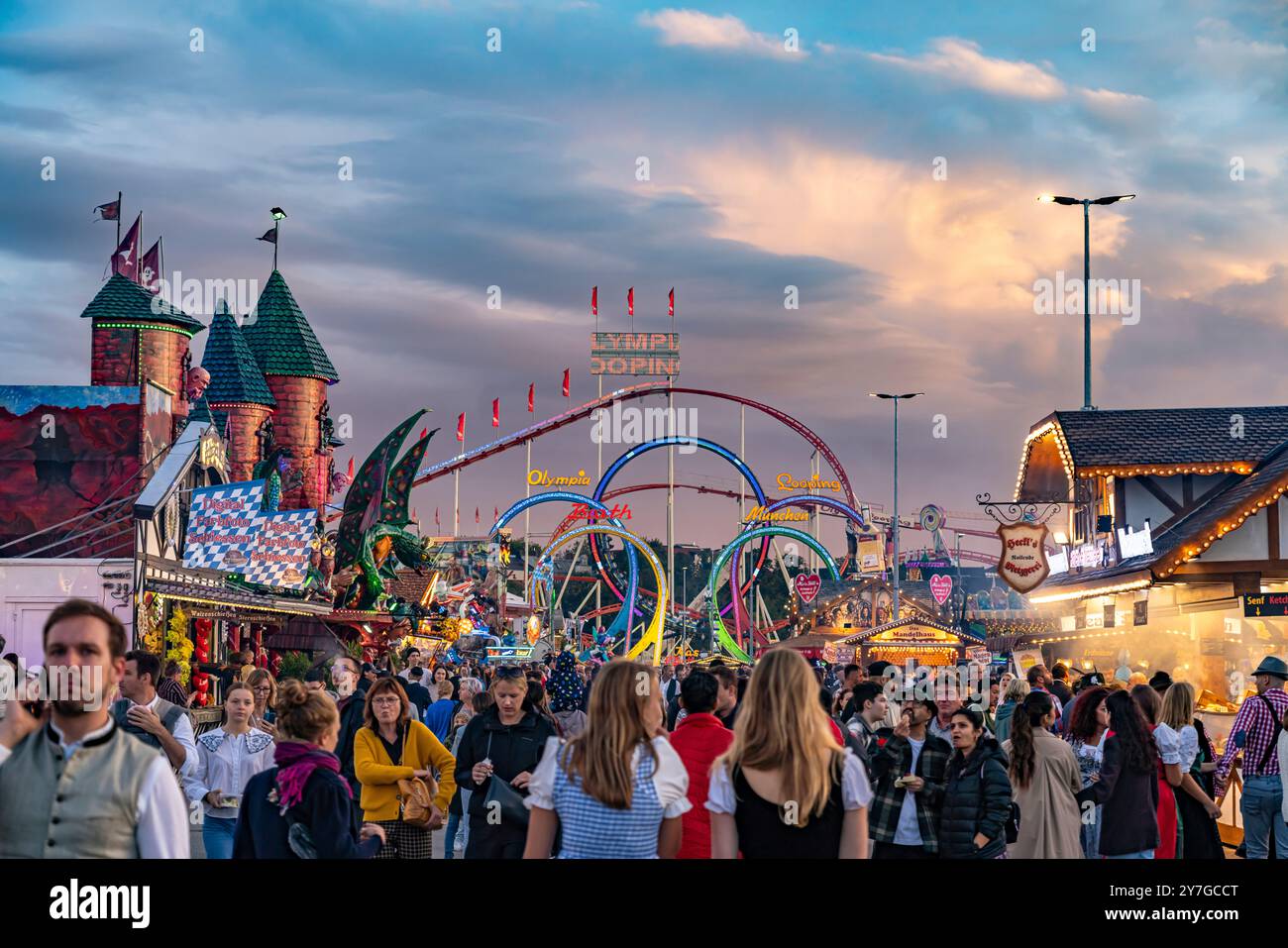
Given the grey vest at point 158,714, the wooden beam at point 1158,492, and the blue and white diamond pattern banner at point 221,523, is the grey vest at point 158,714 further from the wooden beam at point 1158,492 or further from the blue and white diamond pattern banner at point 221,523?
the wooden beam at point 1158,492

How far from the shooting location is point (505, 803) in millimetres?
8812

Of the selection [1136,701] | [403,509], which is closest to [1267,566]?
[1136,701]

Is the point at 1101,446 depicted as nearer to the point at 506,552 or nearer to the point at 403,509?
the point at 403,509

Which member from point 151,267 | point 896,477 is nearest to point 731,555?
point 896,477

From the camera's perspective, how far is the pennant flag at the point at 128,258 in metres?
36.0

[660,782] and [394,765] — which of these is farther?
[394,765]

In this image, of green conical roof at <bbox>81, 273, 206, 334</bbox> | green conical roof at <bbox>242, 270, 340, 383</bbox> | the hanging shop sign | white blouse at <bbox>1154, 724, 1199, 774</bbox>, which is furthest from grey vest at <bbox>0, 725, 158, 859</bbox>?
green conical roof at <bbox>242, 270, 340, 383</bbox>

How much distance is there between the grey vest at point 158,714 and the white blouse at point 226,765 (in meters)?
0.24

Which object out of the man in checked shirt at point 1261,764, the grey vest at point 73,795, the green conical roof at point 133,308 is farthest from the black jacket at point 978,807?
the green conical roof at point 133,308

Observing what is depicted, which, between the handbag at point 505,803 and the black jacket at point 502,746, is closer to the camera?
the handbag at point 505,803

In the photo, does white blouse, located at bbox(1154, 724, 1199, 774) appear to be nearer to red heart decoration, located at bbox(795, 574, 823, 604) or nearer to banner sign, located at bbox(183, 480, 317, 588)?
banner sign, located at bbox(183, 480, 317, 588)

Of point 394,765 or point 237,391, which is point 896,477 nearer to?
point 237,391

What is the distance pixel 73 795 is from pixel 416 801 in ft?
13.7
